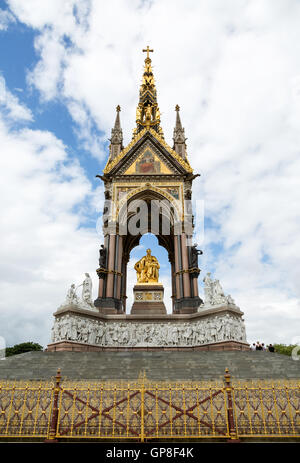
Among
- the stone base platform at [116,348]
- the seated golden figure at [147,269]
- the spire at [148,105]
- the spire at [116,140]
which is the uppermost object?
the spire at [148,105]

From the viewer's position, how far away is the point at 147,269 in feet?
79.0

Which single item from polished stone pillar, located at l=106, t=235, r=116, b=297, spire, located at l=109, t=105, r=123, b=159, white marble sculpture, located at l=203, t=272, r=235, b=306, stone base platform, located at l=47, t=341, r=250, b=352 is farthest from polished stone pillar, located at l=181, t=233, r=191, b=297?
spire, located at l=109, t=105, r=123, b=159

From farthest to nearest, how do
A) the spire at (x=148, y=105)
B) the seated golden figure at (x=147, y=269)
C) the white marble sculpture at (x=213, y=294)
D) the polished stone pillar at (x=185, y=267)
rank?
the spire at (x=148, y=105) < the seated golden figure at (x=147, y=269) < the polished stone pillar at (x=185, y=267) < the white marble sculpture at (x=213, y=294)

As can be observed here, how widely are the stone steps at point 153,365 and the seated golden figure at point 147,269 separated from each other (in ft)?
29.8

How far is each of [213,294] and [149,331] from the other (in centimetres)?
435

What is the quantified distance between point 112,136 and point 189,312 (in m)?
15.9

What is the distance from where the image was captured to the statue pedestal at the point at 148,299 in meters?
21.4

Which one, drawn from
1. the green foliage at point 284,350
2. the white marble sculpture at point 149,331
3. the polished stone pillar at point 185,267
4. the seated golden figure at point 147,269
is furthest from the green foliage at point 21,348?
the green foliage at point 284,350

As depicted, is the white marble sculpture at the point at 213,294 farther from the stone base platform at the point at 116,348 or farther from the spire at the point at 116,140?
the spire at the point at 116,140

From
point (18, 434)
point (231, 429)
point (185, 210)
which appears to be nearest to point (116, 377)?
point (18, 434)

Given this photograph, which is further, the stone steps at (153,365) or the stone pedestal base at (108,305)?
the stone pedestal base at (108,305)

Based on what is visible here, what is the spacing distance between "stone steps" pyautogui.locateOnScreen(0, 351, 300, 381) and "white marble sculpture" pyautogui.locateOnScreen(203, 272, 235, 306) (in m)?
4.31

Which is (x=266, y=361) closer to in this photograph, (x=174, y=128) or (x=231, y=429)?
(x=231, y=429)

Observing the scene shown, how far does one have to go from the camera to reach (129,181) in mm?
24906
